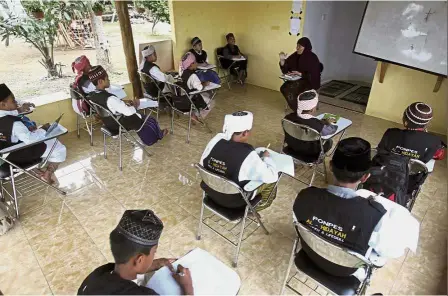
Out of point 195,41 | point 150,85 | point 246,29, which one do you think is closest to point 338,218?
point 150,85

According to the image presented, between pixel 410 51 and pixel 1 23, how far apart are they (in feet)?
15.8

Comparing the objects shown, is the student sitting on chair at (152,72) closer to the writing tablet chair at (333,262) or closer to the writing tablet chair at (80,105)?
the writing tablet chair at (80,105)

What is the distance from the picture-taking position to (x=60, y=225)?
7.98ft

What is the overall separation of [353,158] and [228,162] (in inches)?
28.6

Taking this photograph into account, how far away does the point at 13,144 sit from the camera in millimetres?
2355

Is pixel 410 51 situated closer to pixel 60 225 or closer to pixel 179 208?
pixel 179 208

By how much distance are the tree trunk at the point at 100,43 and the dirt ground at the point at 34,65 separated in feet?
0.21

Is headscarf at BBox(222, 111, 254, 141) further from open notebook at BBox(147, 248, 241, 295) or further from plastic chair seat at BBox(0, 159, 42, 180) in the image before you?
plastic chair seat at BBox(0, 159, 42, 180)

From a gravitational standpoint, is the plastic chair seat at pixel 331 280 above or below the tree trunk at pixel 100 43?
below

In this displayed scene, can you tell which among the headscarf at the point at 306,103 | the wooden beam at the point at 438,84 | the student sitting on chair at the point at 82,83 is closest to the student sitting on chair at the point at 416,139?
the headscarf at the point at 306,103

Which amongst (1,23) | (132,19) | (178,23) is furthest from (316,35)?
(1,23)

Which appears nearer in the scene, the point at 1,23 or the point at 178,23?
the point at 1,23

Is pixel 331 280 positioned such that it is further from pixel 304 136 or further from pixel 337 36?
pixel 337 36

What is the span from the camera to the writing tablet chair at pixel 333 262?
1.26 metres
